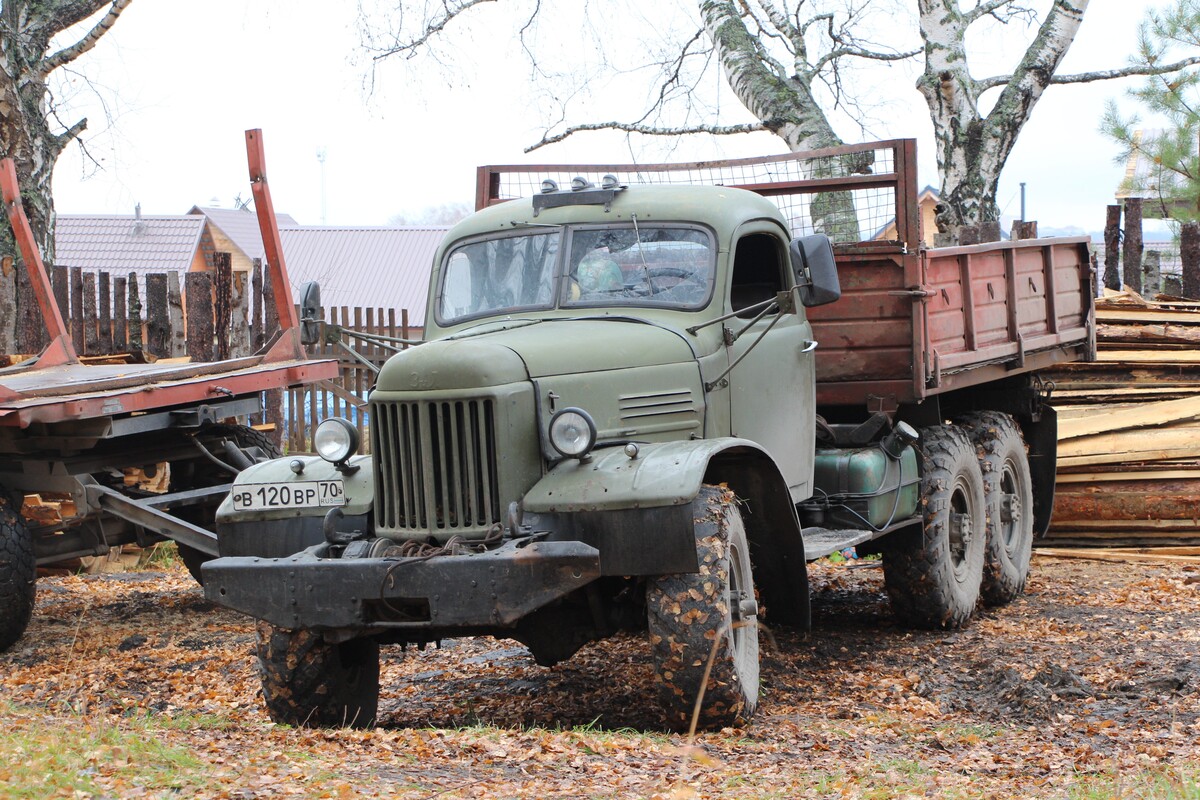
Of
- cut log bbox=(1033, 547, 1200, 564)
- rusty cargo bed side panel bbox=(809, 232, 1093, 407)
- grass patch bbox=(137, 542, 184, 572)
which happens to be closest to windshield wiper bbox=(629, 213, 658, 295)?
rusty cargo bed side panel bbox=(809, 232, 1093, 407)

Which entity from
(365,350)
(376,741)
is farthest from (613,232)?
(365,350)

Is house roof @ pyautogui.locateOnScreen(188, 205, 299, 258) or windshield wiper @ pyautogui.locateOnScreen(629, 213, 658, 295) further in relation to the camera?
house roof @ pyautogui.locateOnScreen(188, 205, 299, 258)

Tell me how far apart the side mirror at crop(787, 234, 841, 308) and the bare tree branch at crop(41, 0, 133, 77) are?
886 centimetres

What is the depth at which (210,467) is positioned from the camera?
9531 mm

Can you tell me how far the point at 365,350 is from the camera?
14914mm

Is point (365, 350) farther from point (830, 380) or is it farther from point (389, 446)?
point (389, 446)

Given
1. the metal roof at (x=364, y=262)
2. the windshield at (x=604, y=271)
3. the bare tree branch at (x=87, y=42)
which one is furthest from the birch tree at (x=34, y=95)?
the metal roof at (x=364, y=262)

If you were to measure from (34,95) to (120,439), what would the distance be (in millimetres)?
5423

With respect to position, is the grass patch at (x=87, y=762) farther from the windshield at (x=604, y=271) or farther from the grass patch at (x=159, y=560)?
the grass patch at (x=159, y=560)

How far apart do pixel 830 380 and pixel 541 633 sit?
3031 millimetres

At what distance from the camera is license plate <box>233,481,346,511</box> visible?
6.06 m

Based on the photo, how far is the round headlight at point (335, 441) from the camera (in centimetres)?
609

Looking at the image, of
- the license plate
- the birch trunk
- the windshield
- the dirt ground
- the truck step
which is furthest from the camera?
the birch trunk

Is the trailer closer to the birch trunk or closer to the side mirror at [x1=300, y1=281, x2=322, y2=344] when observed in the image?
the side mirror at [x1=300, y1=281, x2=322, y2=344]
